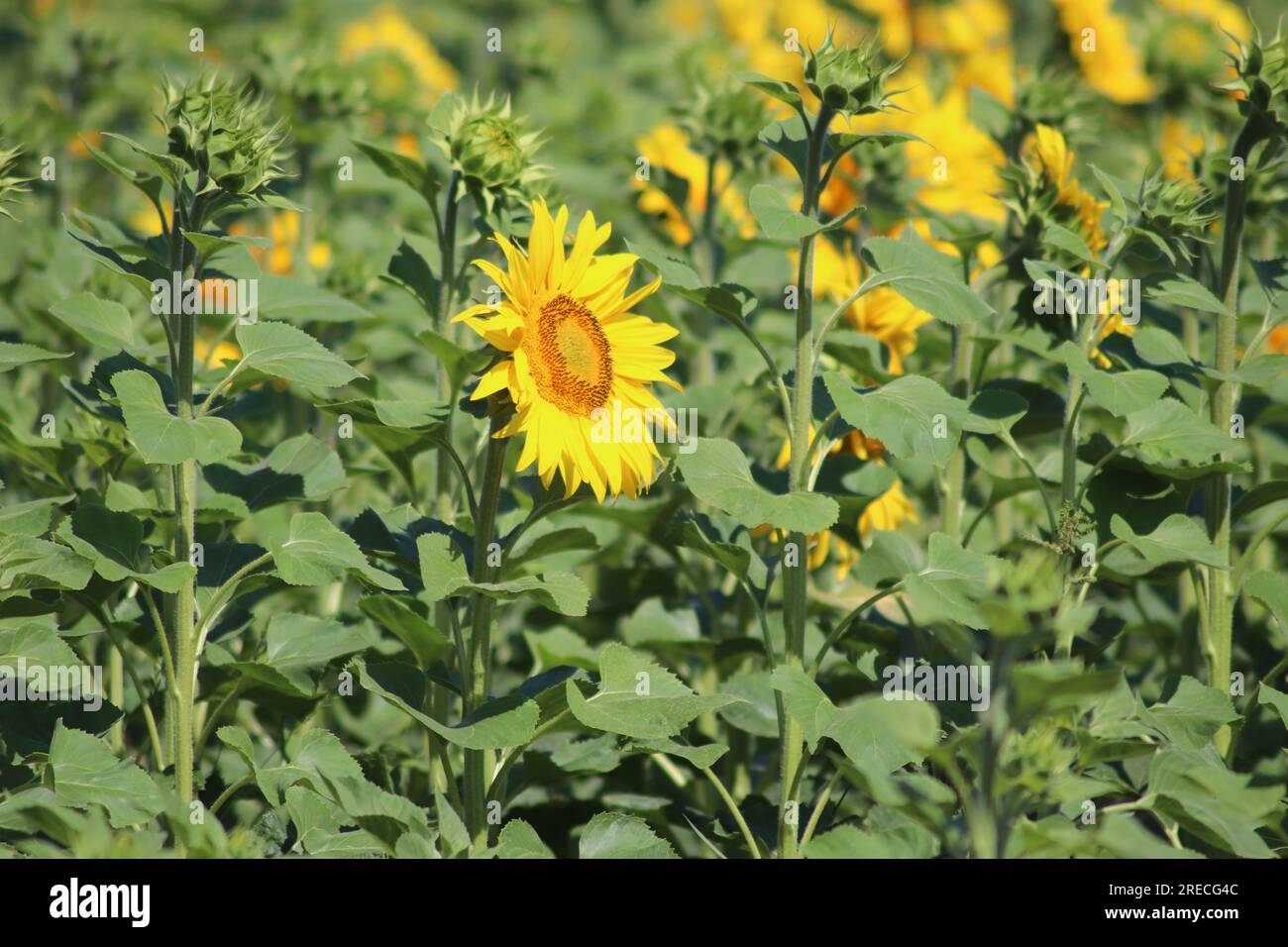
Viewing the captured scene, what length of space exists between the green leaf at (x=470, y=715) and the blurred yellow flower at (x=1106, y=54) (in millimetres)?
2180

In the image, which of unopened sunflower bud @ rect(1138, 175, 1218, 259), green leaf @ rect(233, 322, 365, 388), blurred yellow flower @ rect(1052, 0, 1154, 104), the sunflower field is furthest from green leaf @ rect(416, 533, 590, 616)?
blurred yellow flower @ rect(1052, 0, 1154, 104)

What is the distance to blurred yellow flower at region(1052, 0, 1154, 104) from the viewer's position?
125 inches

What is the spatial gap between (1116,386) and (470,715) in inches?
38.3

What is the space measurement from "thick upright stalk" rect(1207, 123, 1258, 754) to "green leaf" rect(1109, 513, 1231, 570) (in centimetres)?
19

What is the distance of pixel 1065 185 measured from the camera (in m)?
2.14

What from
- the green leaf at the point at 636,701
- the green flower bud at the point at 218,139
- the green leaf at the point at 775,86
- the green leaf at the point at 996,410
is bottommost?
the green leaf at the point at 636,701

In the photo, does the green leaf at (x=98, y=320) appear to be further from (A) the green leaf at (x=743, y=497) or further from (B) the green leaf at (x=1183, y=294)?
(B) the green leaf at (x=1183, y=294)

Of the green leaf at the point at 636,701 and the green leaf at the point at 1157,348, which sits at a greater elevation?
the green leaf at the point at 1157,348

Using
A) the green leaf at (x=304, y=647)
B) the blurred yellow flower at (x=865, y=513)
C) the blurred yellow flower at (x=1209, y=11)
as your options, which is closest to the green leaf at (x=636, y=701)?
the green leaf at (x=304, y=647)

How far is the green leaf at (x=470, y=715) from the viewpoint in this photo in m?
1.66

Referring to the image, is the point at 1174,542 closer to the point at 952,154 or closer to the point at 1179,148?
the point at 1179,148

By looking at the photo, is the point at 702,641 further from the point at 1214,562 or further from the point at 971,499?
the point at 971,499

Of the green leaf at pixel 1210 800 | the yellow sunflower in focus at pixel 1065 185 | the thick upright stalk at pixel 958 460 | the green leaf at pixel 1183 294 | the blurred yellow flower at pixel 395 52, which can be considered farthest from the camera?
the blurred yellow flower at pixel 395 52

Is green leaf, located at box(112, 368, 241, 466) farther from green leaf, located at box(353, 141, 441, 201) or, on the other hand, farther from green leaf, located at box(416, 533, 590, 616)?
green leaf, located at box(353, 141, 441, 201)
